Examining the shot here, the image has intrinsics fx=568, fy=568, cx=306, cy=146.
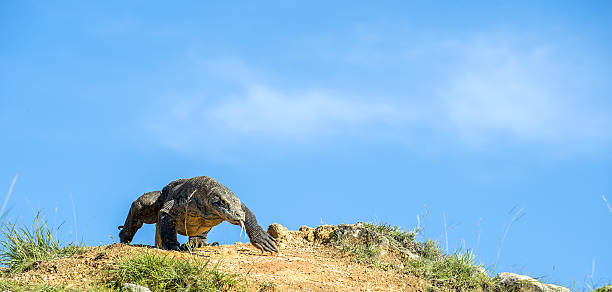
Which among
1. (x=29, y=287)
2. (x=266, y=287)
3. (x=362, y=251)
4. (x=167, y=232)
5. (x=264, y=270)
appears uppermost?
(x=362, y=251)

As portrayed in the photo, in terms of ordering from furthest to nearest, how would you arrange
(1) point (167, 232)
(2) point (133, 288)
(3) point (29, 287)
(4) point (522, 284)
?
(1) point (167, 232)
(4) point (522, 284)
(3) point (29, 287)
(2) point (133, 288)

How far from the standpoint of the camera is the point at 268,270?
29.9 feet

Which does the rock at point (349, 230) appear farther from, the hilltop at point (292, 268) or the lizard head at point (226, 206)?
the lizard head at point (226, 206)

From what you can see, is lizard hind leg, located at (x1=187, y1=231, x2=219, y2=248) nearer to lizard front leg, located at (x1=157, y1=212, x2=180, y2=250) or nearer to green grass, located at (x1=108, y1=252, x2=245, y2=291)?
lizard front leg, located at (x1=157, y1=212, x2=180, y2=250)

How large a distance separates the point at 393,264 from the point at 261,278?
3.03m

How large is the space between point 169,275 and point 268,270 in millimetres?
1827

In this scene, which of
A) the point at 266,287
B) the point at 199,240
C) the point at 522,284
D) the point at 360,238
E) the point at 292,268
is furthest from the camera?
the point at 199,240

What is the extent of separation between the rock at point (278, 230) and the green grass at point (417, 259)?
1199mm

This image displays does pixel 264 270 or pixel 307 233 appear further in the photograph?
pixel 307 233

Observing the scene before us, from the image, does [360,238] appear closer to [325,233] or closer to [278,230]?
[325,233]

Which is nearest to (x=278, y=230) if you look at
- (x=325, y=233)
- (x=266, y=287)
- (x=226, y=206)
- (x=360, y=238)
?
(x=325, y=233)

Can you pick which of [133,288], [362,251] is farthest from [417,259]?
[133,288]

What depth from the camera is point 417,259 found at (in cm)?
1084

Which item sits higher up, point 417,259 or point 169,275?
point 417,259
